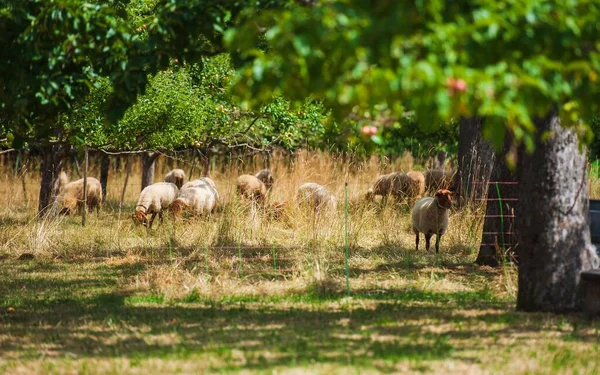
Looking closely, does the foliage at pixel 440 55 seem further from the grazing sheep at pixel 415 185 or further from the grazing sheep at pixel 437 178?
the grazing sheep at pixel 415 185

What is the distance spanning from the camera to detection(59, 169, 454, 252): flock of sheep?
1316cm

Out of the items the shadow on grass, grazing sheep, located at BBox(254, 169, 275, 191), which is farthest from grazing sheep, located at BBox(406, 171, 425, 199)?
the shadow on grass

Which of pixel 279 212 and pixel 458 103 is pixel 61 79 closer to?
pixel 458 103

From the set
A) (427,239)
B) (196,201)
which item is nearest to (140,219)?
(196,201)

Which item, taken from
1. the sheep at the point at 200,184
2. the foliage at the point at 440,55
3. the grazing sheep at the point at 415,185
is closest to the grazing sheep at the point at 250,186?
the sheep at the point at 200,184

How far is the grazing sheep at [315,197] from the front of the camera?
15.0 m

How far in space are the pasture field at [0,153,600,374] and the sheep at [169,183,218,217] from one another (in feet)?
2.41

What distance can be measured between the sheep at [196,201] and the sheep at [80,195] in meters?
3.13

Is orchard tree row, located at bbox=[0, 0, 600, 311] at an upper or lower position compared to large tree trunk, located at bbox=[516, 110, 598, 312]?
upper

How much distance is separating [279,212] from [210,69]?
8.82ft

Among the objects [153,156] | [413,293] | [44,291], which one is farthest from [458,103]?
[153,156]

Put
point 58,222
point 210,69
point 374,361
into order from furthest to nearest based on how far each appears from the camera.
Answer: point 210,69
point 58,222
point 374,361

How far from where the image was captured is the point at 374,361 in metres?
6.71

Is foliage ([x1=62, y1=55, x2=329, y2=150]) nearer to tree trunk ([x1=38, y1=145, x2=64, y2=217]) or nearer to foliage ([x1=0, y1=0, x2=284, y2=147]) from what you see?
tree trunk ([x1=38, y1=145, x2=64, y2=217])
